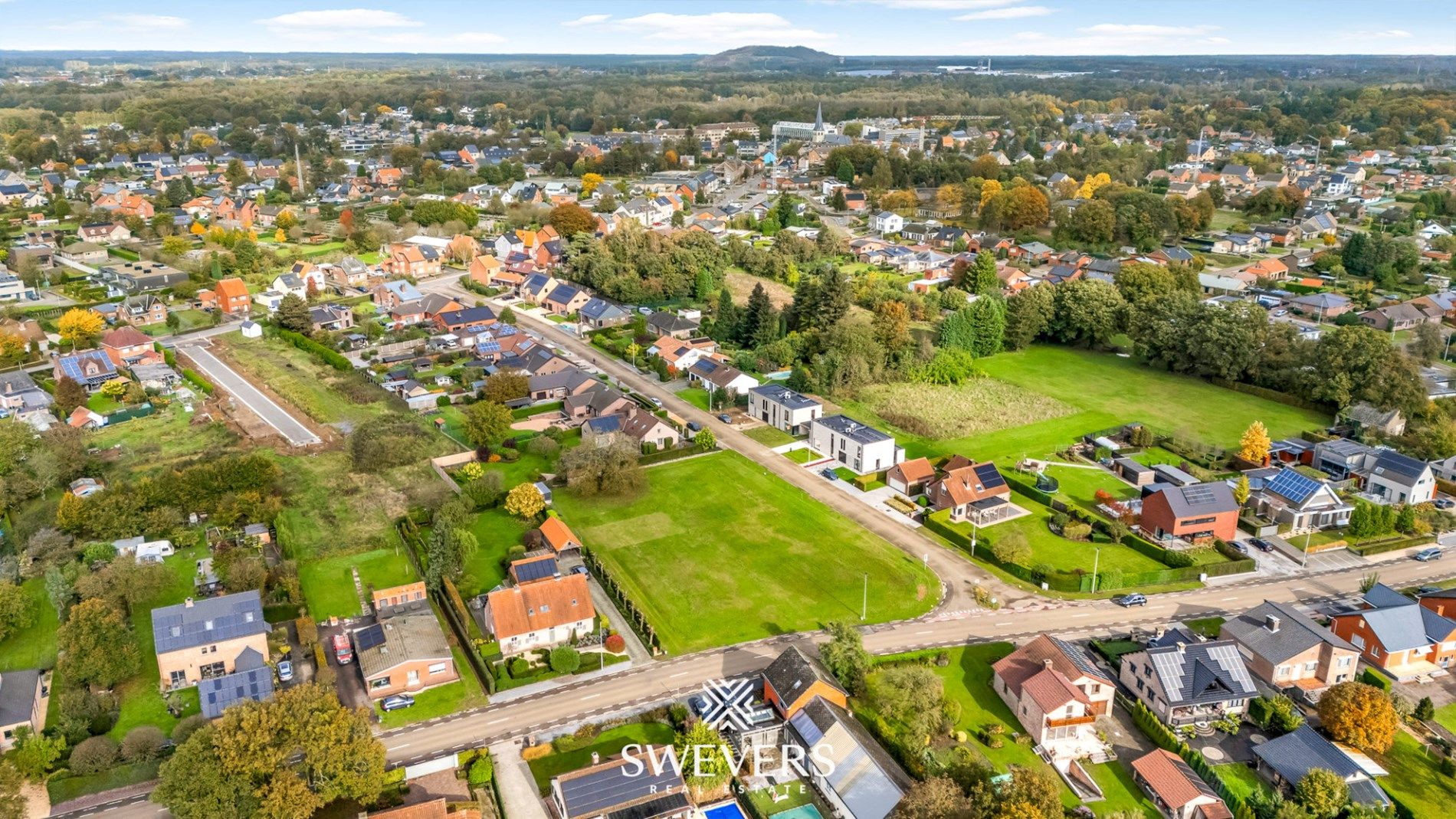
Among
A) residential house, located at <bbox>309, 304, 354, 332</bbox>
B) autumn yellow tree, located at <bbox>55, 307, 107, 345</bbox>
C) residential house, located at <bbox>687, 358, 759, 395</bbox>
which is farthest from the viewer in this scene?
residential house, located at <bbox>309, 304, 354, 332</bbox>

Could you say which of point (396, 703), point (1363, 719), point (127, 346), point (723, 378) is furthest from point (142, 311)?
point (1363, 719)

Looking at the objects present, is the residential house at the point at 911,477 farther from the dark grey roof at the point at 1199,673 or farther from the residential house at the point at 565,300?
the residential house at the point at 565,300

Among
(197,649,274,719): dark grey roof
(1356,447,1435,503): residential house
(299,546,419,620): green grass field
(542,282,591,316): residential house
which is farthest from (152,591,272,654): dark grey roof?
(1356,447,1435,503): residential house

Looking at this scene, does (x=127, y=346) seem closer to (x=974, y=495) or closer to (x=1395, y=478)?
(x=974, y=495)

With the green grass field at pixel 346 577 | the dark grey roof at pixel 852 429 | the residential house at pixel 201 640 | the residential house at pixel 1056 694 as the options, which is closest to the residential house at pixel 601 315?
the dark grey roof at pixel 852 429

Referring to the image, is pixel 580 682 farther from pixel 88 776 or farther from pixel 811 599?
pixel 88 776

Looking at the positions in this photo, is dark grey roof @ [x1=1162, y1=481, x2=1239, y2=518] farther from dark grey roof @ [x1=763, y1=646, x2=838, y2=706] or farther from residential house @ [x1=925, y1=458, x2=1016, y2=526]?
dark grey roof @ [x1=763, y1=646, x2=838, y2=706]
